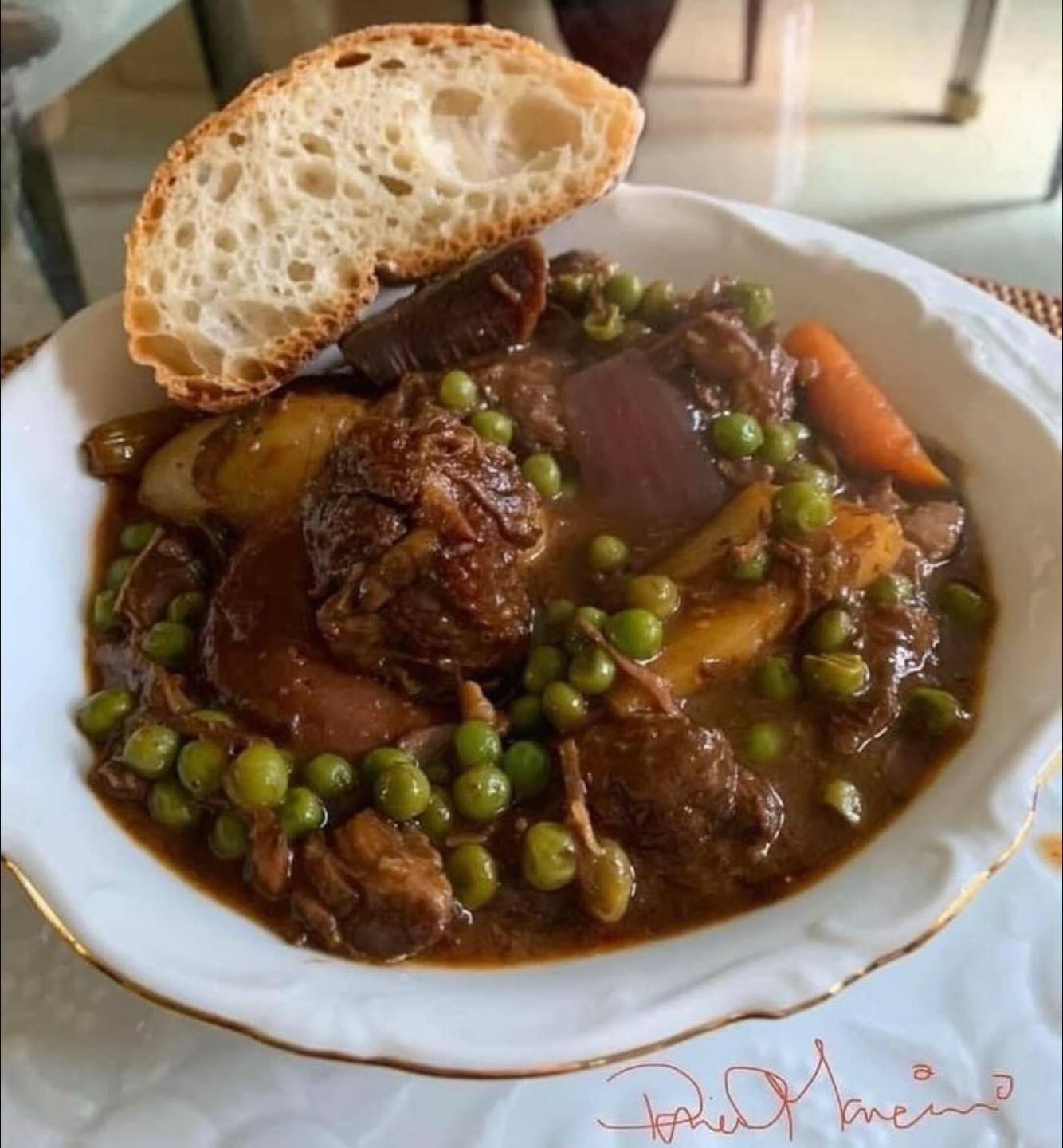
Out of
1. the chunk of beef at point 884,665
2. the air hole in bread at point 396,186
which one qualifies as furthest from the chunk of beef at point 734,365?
the air hole in bread at point 396,186

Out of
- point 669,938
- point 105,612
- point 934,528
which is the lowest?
point 669,938

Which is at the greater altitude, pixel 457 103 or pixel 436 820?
pixel 457 103

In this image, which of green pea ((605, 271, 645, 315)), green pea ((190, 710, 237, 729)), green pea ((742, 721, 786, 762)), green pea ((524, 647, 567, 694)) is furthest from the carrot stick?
green pea ((190, 710, 237, 729))

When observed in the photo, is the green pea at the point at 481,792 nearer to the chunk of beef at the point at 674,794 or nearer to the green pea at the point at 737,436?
the chunk of beef at the point at 674,794

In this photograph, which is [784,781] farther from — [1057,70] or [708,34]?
[708,34]

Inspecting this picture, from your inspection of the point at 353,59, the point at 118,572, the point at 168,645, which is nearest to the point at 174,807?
the point at 168,645

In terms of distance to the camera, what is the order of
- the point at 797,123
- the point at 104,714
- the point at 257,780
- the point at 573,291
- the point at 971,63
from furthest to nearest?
the point at 797,123 < the point at 971,63 < the point at 573,291 < the point at 104,714 < the point at 257,780
